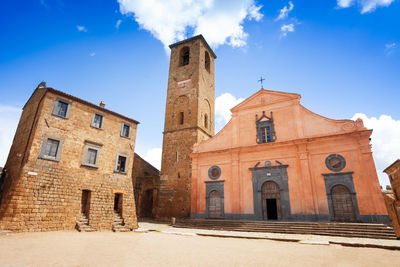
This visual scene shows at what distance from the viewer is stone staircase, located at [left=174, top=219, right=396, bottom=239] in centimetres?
1050

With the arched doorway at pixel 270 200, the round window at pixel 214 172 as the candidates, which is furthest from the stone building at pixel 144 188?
the arched doorway at pixel 270 200

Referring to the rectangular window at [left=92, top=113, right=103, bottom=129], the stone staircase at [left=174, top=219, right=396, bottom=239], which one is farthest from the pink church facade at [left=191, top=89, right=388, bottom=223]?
the rectangular window at [left=92, top=113, right=103, bottom=129]

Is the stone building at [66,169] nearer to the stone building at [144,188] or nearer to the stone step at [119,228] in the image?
the stone step at [119,228]

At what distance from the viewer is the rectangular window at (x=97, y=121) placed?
587 inches

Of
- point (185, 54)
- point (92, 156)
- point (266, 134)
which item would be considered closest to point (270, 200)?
point (266, 134)

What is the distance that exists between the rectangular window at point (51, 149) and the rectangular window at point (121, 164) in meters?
3.79

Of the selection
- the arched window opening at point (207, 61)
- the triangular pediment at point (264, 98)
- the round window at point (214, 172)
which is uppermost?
the arched window opening at point (207, 61)

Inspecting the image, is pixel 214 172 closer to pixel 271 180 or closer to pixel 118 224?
pixel 271 180

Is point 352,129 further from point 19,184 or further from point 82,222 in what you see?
point 19,184

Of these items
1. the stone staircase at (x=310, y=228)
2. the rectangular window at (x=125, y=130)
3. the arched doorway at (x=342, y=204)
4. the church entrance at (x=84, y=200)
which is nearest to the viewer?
the stone staircase at (x=310, y=228)

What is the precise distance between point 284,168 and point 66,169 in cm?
1395

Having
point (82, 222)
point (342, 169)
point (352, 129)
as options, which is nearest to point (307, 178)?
point (342, 169)

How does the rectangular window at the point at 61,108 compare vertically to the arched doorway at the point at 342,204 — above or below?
above

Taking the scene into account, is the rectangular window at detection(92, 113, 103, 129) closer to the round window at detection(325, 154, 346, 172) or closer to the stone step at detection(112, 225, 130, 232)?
the stone step at detection(112, 225, 130, 232)
